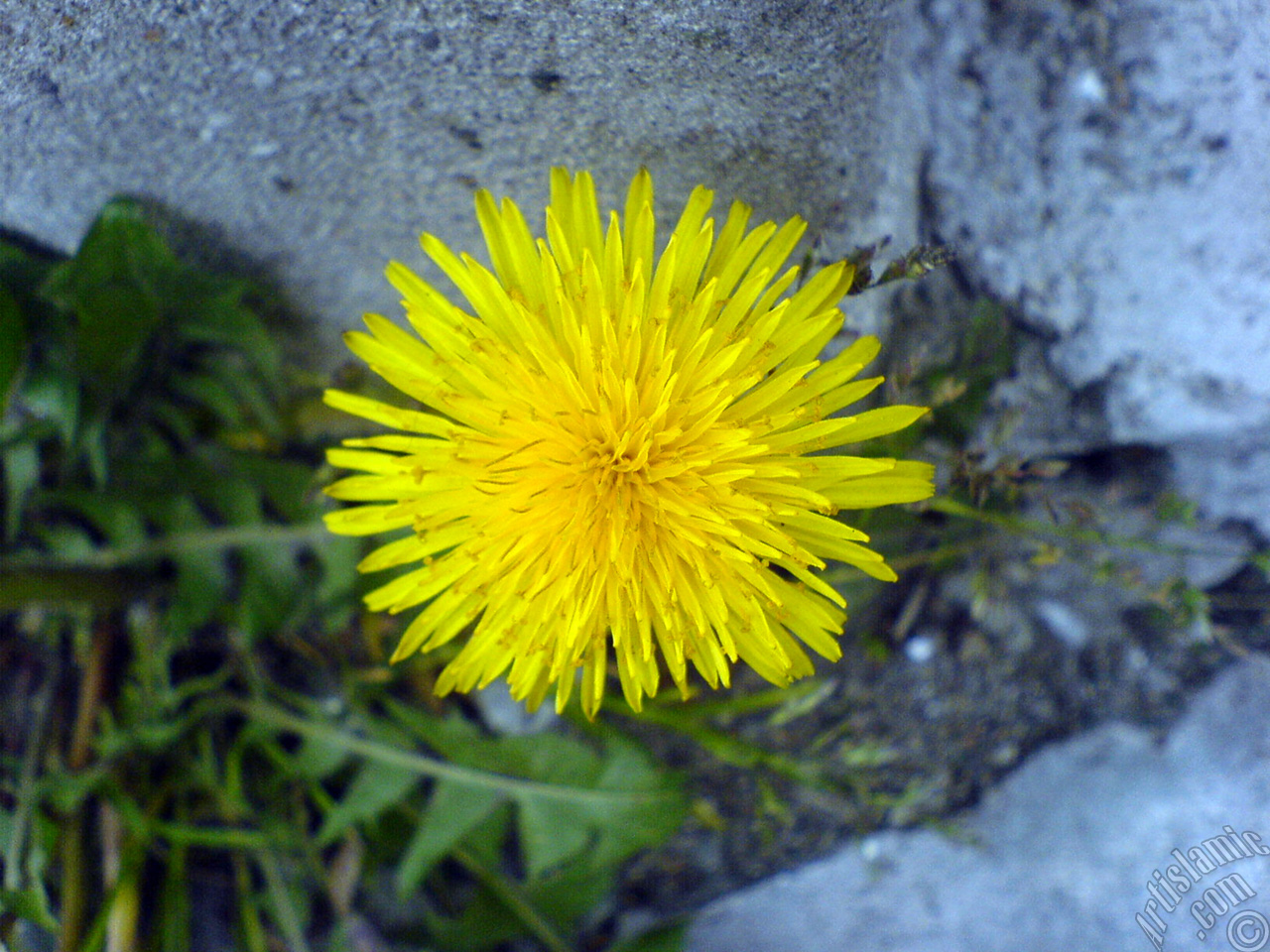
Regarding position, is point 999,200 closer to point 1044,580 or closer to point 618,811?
point 1044,580

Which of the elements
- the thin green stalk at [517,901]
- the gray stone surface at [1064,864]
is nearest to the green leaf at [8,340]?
the thin green stalk at [517,901]

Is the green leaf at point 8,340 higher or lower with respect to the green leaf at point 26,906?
higher

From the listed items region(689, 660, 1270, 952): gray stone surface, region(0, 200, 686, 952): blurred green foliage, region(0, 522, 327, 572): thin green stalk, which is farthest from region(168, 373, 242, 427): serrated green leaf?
region(689, 660, 1270, 952): gray stone surface

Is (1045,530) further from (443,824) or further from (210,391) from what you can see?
(210,391)

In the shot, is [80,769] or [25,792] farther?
[80,769]

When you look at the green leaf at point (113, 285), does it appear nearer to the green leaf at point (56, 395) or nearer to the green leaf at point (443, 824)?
the green leaf at point (56, 395)

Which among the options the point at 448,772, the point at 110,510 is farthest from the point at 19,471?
the point at 448,772
